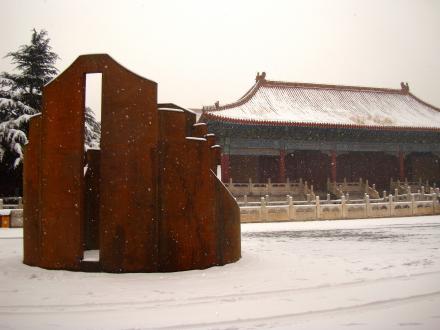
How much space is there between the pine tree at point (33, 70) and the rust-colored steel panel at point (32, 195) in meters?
14.7

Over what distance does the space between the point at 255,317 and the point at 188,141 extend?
8.37 feet

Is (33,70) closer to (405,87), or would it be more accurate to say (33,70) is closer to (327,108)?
(327,108)

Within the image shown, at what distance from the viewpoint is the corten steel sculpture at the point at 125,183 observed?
478 cm

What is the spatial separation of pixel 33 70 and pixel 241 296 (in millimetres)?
18907

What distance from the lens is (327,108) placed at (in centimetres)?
2388

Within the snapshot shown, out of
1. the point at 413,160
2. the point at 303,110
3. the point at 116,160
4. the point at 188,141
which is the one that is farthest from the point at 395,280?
the point at 413,160

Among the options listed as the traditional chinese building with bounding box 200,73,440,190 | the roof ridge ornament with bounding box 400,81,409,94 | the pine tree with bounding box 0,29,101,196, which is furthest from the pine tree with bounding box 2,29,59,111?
the roof ridge ornament with bounding box 400,81,409,94

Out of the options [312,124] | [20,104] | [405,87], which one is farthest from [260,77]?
[20,104]

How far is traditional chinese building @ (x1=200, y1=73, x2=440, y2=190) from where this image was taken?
816 inches

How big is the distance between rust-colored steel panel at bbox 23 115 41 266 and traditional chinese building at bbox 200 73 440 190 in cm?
1341

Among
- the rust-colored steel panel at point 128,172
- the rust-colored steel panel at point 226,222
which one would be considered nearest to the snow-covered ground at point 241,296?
the rust-colored steel panel at point 226,222

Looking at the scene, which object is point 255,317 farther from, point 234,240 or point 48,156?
point 48,156

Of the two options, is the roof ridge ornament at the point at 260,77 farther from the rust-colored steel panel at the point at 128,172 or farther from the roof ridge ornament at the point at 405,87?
the rust-colored steel panel at the point at 128,172

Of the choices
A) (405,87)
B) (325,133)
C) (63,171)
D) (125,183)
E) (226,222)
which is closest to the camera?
(125,183)
